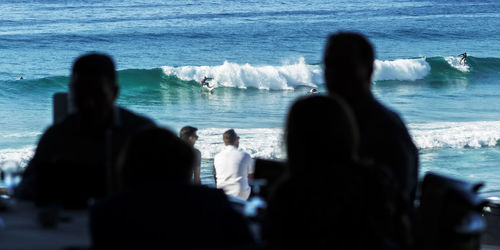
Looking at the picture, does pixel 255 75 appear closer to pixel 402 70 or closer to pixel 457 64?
pixel 402 70

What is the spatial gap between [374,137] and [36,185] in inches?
46.9

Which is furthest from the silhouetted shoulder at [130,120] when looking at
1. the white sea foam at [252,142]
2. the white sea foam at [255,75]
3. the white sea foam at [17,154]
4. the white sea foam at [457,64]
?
the white sea foam at [457,64]

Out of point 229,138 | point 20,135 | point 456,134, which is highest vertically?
point 229,138

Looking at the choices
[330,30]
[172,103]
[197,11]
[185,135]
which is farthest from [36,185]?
[197,11]

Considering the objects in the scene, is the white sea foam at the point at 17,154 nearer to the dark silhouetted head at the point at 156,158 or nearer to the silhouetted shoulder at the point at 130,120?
the silhouetted shoulder at the point at 130,120

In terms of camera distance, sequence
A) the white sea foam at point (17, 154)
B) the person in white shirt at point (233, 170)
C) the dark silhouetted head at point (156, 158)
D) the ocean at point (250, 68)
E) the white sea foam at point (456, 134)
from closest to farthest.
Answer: the dark silhouetted head at point (156, 158) < the person in white shirt at point (233, 170) < the white sea foam at point (17, 154) < the white sea foam at point (456, 134) < the ocean at point (250, 68)

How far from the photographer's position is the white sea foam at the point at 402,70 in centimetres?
2695

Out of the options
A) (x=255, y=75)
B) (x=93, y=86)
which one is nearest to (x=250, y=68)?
(x=255, y=75)

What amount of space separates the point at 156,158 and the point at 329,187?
0.46m

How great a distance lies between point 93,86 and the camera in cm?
276

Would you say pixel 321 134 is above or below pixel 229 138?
above

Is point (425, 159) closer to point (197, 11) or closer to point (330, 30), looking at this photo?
point (330, 30)

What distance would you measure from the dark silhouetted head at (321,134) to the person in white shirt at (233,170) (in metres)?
4.34

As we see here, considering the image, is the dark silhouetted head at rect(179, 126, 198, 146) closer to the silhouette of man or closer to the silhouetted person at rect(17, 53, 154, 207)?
the silhouetted person at rect(17, 53, 154, 207)
